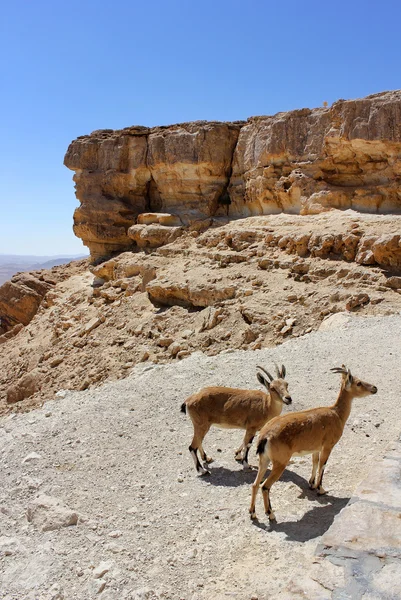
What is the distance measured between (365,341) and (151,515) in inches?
260

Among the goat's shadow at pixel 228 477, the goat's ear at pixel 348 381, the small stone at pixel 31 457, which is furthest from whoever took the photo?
the small stone at pixel 31 457

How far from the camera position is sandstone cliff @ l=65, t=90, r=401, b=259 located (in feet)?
54.1

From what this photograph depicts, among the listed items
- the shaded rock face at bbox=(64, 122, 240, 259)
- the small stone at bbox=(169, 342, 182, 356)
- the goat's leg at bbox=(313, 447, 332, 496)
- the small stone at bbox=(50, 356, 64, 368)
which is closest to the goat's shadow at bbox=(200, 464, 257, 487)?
the goat's leg at bbox=(313, 447, 332, 496)

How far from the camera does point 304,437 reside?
4.94 meters

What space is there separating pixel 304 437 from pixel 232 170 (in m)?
19.2

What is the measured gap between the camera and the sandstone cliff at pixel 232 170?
16.5 meters

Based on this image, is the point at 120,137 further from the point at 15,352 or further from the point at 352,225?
the point at 352,225

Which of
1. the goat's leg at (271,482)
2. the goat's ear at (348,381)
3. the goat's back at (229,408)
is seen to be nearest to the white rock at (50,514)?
the goat's back at (229,408)

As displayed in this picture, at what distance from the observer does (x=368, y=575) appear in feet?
10.5

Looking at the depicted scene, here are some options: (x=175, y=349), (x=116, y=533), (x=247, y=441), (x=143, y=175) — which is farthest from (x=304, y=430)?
(x=143, y=175)

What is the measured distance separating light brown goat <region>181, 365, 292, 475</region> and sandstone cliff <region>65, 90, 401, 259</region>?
1208 cm

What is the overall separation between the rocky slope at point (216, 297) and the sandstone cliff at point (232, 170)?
99cm

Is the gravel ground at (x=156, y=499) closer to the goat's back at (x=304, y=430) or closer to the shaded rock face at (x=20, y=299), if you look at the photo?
the goat's back at (x=304, y=430)

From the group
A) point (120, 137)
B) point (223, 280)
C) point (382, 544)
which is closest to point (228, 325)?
point (223, 280)
